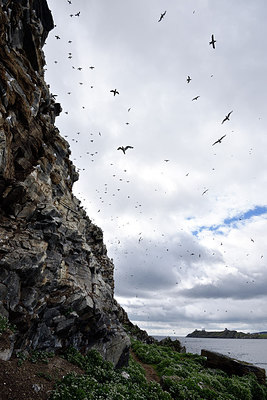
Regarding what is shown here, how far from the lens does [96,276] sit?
2497 cm

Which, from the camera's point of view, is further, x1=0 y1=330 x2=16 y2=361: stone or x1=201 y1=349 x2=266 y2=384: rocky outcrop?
x1=201 y1=349 x2=266 y2=384: rocky outcrop

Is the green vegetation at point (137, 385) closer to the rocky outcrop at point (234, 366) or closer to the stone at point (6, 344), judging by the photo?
the rocky outcrop at point (234, 366)

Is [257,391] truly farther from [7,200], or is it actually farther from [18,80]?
[18,80]

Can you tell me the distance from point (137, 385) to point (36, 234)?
1357cm

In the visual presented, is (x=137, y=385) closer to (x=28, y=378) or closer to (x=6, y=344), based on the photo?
(x=28, y=378)

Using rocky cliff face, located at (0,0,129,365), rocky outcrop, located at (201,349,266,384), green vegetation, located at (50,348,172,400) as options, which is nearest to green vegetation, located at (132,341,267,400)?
rocky outcrop, located at (201,349,266,384)

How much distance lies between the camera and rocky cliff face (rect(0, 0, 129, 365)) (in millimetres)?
15070

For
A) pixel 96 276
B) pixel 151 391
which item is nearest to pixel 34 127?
pixel 96 276

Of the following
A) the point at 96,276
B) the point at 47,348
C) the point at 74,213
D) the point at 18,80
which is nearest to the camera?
the point at 47,348

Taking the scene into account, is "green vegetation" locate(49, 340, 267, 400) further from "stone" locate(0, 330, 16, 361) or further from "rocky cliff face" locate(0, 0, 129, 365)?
"stone" locate(0, 330, 16, 361)

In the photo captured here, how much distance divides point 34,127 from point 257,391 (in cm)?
3604

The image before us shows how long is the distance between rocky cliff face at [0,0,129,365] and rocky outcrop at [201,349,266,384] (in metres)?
15.3

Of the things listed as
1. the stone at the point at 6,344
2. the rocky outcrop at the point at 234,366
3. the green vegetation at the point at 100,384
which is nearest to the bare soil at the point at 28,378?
the stone at the point at 6,344

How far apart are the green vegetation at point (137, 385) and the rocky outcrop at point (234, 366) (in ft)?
3.68
